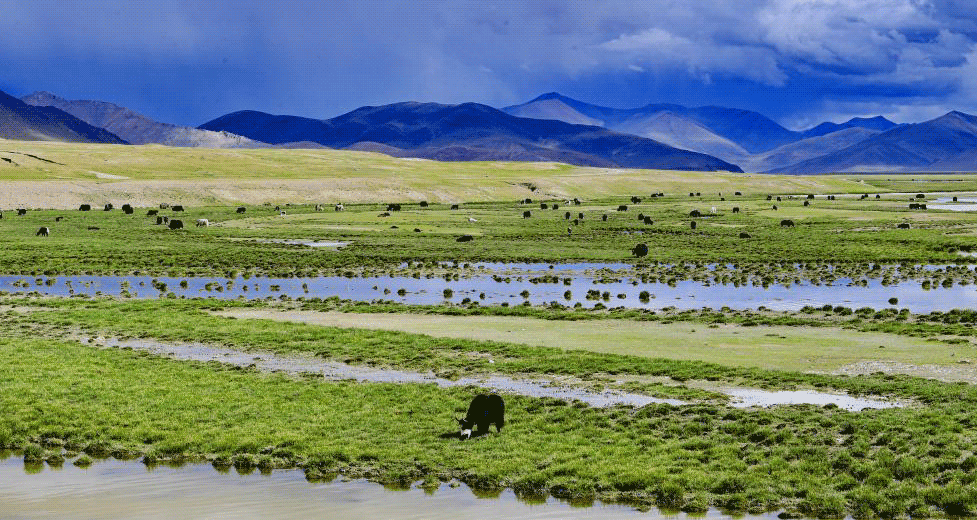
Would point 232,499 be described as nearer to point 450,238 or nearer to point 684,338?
point 684,338

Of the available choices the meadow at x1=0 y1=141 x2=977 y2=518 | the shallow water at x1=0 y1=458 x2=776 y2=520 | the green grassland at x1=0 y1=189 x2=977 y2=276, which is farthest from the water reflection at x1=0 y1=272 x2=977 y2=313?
the shallow water at x1=0 y1=458 x2=776 y2=520

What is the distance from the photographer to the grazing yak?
21609 millimetres

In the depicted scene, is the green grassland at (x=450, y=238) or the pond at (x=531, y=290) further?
the green grassland at (x=450, y=238)

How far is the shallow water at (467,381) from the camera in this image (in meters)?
24.4

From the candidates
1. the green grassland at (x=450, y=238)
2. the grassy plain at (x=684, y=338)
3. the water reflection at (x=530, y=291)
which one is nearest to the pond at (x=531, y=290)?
the water reflection at (x=530, y=291)

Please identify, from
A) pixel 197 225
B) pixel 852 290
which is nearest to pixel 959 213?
pixel 852 290

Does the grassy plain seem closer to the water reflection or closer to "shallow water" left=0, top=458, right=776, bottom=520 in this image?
the water reflection

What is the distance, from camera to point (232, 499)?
1780cm

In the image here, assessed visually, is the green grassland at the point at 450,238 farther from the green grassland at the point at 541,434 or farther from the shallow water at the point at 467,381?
the green grassland at the point at 541,434

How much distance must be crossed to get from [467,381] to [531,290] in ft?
81.4

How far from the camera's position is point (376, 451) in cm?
2025

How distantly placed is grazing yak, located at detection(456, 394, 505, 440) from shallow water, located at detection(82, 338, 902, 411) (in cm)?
338

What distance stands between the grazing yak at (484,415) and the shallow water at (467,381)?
11.1 feet

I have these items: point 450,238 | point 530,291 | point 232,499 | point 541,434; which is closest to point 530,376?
point 541,434
